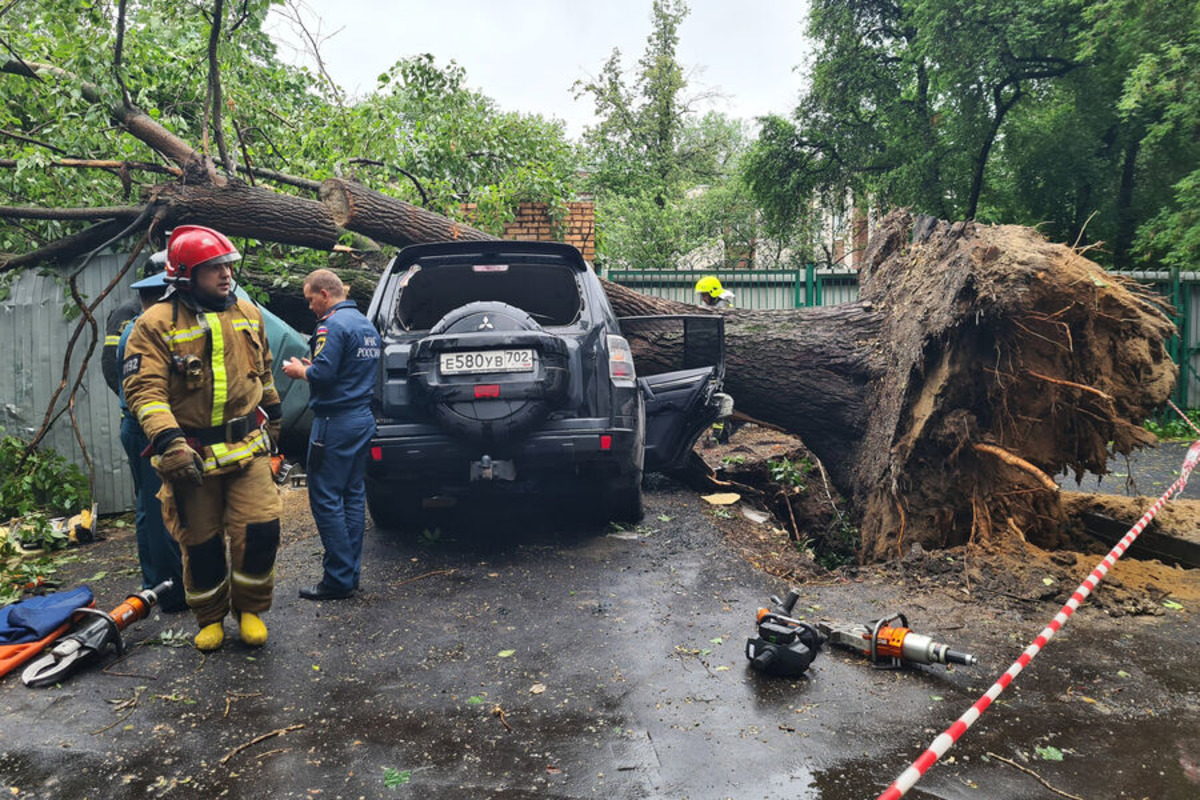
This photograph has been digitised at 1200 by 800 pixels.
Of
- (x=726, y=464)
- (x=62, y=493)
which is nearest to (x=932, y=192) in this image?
(x=726, y=464)

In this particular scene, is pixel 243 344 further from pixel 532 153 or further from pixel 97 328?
pixel 532 153

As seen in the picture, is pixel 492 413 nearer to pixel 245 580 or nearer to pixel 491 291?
pixel 491 291

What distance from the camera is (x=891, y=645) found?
368 cm

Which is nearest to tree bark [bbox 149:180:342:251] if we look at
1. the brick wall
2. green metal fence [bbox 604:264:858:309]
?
the brick wall

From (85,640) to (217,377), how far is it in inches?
51.9

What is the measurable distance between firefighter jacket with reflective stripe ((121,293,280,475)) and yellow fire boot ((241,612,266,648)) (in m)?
0.76

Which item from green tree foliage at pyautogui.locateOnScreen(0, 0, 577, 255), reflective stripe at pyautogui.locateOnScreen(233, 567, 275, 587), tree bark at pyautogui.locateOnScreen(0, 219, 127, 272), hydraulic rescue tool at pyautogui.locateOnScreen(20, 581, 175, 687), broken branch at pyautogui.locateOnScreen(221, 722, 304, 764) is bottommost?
broken branch at pyautogui.locateOnScreen(221, 722, 304, 764)

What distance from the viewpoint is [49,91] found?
22.9 ft

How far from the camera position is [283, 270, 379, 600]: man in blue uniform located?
4.59 meters

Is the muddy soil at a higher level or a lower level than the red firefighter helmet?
lower

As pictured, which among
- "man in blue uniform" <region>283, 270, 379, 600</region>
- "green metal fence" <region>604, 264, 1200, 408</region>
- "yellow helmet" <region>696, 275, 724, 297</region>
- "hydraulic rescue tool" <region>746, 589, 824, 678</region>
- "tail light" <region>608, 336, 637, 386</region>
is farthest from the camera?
"green metal fence" <region>604, 264, 1200, 408</region>

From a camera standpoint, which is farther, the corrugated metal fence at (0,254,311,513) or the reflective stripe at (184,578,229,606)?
the corrugated metal fence at (0,254,311,513)

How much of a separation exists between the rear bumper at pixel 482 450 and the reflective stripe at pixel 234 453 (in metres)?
1.01

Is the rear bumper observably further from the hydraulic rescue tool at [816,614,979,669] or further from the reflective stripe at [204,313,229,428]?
the hydraulic rescue tool at [816,614,979,669]
